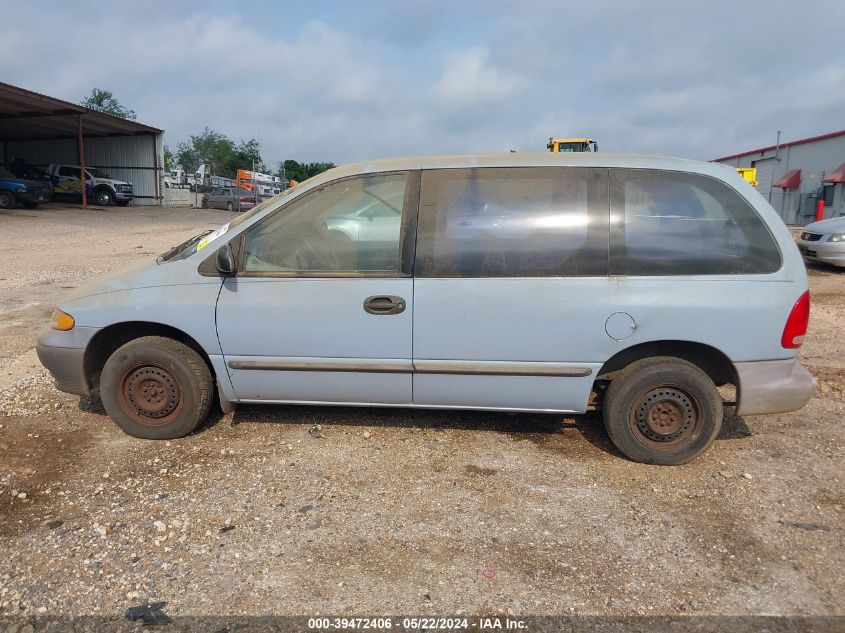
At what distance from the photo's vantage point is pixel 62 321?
12.5ft

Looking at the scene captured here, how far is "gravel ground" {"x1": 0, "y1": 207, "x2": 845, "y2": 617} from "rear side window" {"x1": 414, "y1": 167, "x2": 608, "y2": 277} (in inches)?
47.3

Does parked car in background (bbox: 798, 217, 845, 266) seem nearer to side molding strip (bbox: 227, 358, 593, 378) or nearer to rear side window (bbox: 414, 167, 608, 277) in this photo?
rear side window (bbox: 414, 167, 608, 277)

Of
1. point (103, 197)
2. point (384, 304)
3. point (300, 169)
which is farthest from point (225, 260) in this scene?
point (300, 169)

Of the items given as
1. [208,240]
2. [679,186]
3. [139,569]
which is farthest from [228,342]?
[679,186]

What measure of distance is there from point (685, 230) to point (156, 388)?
340 centimetres

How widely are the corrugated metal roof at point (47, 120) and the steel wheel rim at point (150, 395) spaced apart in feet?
71.2

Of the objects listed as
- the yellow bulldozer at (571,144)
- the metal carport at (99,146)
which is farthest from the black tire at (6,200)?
the yellow bulldozer at (571,144)

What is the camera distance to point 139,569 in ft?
8.63

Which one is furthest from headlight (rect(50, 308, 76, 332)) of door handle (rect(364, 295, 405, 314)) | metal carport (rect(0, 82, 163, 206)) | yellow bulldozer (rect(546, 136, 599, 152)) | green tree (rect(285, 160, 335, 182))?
green tree (rect(285, 160, 335, 182))

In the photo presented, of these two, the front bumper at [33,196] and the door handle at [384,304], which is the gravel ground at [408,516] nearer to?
the door handle at [384,304]

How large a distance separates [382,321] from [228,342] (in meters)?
0.98

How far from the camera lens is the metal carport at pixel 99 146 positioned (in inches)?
1153

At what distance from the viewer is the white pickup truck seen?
96.5ft

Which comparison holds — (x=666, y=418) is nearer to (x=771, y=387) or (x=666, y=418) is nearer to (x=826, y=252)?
(x=771, y=387)
